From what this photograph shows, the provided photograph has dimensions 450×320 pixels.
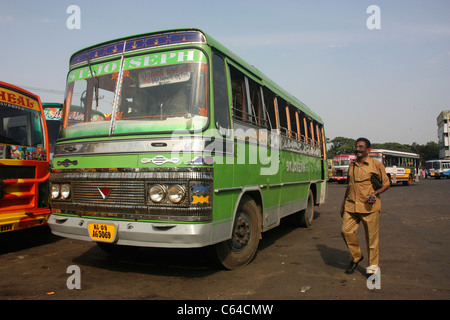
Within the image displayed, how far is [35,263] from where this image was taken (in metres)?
5.30

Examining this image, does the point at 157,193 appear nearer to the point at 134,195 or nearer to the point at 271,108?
the point at 134,195

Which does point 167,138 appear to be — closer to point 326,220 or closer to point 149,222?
point 149,222

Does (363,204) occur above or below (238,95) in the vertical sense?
below

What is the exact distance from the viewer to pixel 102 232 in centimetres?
418

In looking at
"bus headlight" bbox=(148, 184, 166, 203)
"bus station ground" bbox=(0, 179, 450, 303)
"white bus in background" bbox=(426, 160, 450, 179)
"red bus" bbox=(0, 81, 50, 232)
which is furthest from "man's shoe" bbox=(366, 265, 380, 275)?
"white bus in background" bbox=(426, 160, 450, 179)

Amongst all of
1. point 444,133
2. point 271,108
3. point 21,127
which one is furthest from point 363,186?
point 444,133

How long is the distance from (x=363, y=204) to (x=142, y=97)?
3.11 metres

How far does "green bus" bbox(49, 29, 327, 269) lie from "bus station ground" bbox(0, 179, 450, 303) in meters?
0.50

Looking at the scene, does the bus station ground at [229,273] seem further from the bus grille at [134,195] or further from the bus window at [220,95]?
the bus window at [220,95]

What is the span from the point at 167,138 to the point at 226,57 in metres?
1.50

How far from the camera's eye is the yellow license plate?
4.11 m

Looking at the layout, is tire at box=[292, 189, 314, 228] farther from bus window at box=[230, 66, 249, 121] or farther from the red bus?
Result: the red bus

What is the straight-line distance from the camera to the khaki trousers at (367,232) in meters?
4.58

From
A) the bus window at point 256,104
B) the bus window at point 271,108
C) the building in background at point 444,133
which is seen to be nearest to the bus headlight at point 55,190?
the bus window at point 256,104
